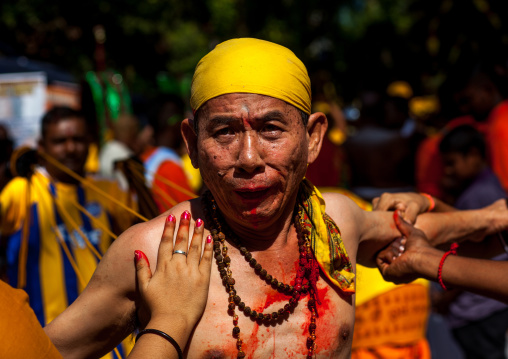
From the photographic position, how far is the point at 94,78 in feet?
27.0

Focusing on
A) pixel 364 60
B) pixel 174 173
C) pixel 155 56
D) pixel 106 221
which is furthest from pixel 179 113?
pixel 155 56

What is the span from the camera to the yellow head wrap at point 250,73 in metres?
2.13

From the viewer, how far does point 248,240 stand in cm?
236

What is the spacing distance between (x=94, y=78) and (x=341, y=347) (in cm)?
677

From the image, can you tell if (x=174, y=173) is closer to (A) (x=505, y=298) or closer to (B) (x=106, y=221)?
(B) (x=106, y=221)

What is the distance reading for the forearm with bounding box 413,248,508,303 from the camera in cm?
249

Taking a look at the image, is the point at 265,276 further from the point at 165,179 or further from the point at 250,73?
the point at 165,179

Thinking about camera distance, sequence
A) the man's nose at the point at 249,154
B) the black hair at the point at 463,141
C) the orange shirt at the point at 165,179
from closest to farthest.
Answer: the man's nose at the point at 249,154 < the orange shirt at the point at 165,179 < the black hair at the point at 463,141

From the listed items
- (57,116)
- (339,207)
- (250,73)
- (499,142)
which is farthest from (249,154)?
(499,142)

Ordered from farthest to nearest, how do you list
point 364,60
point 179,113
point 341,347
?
point 364,60 < point 179,113 < point 341,347

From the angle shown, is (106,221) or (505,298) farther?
(106,221)

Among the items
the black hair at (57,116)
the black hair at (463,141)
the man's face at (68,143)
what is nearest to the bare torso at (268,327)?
the man's face at (68,143)

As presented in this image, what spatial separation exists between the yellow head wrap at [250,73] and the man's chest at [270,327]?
2.31ft

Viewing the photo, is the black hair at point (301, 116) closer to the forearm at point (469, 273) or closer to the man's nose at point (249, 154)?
the man's nose at point (249, 154)
